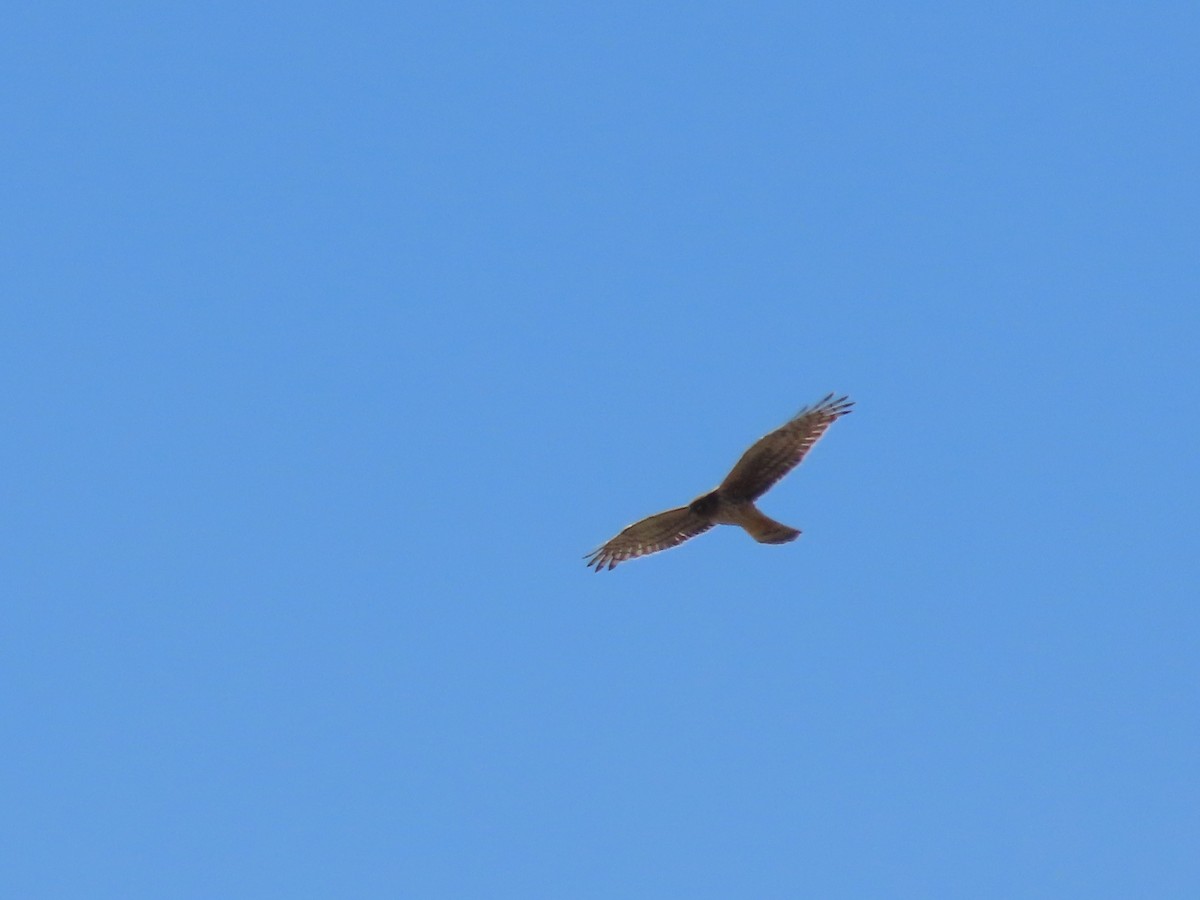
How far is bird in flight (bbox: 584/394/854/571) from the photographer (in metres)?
33.1

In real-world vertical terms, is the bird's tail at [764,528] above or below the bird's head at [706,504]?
below

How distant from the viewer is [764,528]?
33.3m

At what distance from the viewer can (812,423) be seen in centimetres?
3322

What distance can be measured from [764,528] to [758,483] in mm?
630

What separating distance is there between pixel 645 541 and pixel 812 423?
3.05 m

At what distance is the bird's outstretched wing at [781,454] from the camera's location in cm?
3312

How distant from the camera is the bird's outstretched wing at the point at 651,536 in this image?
111ft

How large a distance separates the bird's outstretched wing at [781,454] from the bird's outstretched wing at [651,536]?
0.80 m

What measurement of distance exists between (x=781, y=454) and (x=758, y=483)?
0.52m

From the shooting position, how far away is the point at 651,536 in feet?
112

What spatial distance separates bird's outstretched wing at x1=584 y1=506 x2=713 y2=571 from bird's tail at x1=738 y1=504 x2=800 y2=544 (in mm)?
710

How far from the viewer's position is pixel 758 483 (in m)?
33.3

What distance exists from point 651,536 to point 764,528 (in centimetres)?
179

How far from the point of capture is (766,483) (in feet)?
109
